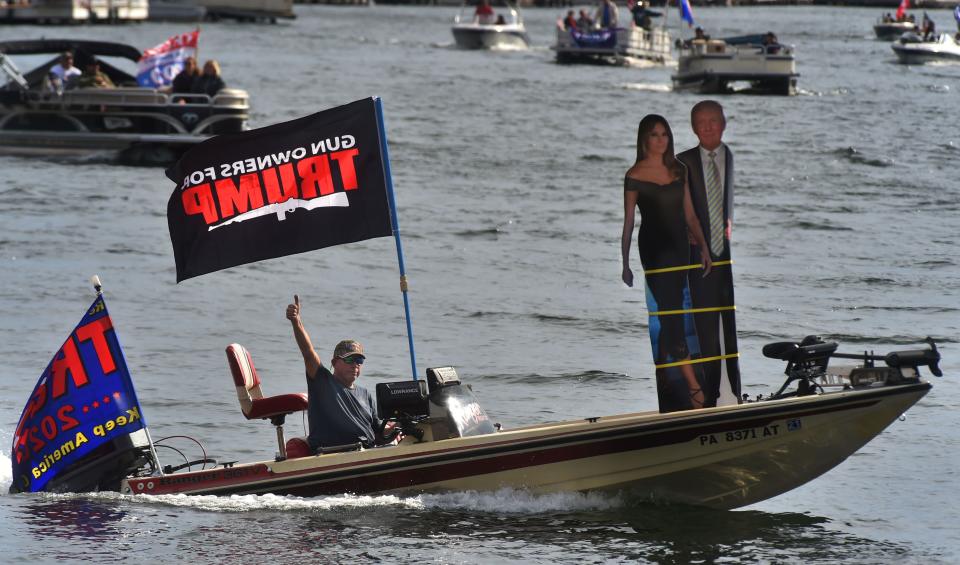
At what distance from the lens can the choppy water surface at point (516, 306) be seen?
36.0 ft

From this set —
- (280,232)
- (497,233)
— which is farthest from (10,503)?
(497,233)

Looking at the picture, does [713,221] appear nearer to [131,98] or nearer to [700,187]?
[700,187]

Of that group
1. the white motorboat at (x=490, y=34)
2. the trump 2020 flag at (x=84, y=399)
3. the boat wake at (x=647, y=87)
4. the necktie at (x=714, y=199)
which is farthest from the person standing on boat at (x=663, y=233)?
Result: the white motorboat at (x=490, y=34)

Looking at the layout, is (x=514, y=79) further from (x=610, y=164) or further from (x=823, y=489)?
(x=823, y=489)

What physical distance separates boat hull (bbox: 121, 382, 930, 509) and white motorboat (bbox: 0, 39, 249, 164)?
60.7 ft

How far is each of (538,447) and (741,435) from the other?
4.63 feet

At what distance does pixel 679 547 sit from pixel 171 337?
358 inches

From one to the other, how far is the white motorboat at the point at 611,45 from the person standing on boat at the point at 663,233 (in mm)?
51779

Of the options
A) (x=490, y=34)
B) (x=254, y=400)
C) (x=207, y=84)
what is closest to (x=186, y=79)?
(x=207, y=84)

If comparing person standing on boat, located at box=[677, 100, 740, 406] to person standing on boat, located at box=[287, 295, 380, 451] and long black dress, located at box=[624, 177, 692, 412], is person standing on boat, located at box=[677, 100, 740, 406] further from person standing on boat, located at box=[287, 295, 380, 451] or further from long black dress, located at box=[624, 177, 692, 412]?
person standing on boat, located at box=[287, 295, 380, 451]

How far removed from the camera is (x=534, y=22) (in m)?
111

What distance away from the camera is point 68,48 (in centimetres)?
3056

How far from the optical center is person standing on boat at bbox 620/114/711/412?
33.9 feet

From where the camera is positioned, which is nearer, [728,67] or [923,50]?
[728,67]
